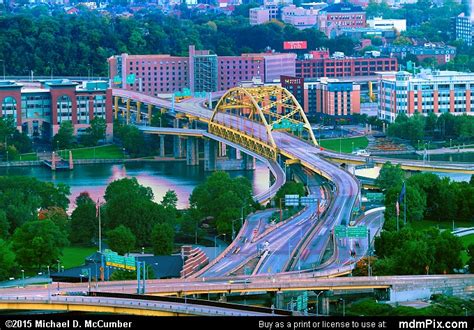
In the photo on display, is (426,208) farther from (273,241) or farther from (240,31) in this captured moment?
(240,31)

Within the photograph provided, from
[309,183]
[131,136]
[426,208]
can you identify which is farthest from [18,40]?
[426,208]

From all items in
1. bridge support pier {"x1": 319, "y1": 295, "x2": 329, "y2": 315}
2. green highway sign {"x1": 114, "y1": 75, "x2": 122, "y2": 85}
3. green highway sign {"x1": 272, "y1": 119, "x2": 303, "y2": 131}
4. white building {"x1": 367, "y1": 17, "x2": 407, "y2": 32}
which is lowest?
white building {"x1": 367, "y1": 17, "x2": 407, "y2": 32}

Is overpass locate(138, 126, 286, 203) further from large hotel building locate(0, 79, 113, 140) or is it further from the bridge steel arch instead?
large hotel building locate(0, 79, 113, 140)

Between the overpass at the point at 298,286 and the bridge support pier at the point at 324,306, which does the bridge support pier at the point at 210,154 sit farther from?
the bridge support pier at the point at 324,306

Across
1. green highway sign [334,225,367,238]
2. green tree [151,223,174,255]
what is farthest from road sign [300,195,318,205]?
green highway sign [334,225,367,238]

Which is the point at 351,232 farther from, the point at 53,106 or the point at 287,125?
the point at 53,106

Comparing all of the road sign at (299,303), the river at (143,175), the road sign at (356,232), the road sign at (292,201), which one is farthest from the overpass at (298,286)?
the river at (143,175)
